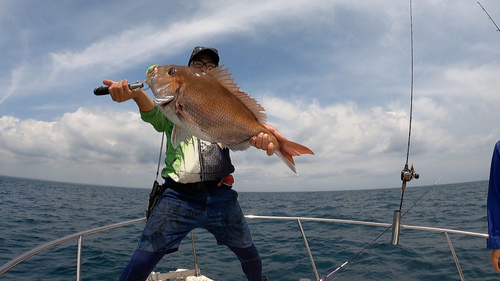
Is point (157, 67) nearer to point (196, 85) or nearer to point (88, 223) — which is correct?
point (196, 85)

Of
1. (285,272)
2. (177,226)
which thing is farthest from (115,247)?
(177,226)

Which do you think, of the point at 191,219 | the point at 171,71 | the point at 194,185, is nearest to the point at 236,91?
the point at 171,71

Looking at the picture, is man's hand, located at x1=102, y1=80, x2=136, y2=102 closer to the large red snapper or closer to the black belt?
the large red snapper

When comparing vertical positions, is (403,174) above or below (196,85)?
below

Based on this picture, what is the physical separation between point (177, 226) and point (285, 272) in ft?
14.6

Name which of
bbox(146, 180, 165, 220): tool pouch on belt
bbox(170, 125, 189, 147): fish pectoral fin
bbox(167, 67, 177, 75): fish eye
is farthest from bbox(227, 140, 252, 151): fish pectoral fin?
bbox(146, 180, 165, 220): tool pouch on belt

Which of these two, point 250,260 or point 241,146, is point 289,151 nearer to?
point 241,146

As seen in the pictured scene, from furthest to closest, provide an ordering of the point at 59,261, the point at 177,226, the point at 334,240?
the point at 334,240 → the point at 59,261 → the point at 177,226

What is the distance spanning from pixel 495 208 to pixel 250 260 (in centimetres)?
220

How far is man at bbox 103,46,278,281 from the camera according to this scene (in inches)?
102

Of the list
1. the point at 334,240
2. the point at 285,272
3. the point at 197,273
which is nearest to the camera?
the point at 197,273

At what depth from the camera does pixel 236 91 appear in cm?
229

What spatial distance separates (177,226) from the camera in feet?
8.81

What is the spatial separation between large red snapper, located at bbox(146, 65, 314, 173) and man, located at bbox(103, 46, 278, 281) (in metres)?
0.21
